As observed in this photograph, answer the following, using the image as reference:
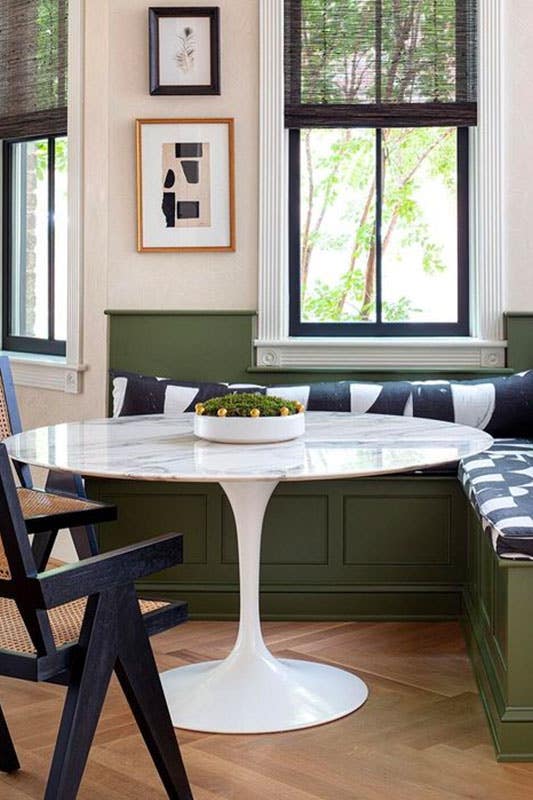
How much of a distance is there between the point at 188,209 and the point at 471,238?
3.86ft

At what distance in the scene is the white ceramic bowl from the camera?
305 centimetres

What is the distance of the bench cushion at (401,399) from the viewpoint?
14.3 feet

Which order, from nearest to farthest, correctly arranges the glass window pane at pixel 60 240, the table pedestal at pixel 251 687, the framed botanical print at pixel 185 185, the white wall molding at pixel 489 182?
1. the table pedestal at pixel 251 687
2. the white wall molding at pixel 489 182
3. the framed botanical print at pixel 185 185
4. the glass window pane at pixel 60 240

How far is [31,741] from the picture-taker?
121 inches

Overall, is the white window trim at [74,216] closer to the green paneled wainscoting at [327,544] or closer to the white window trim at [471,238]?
the white window trim at [471,238]

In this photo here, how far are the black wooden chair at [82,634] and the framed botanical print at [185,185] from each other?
2.57 m

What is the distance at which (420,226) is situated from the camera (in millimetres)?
4992

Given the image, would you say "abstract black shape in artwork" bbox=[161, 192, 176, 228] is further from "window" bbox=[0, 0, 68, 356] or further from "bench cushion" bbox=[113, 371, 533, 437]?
"bench cushion" bbox=[113, 371, 533, 437]

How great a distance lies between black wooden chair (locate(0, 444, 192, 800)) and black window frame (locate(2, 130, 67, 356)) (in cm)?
311

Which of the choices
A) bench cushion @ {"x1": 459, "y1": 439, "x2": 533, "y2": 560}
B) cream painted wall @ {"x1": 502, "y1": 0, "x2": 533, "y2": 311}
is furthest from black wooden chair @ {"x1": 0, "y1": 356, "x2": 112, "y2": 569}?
cream painted wall @ {"x1": 502, "y1": 0, "x2": 533, "y2": 311}

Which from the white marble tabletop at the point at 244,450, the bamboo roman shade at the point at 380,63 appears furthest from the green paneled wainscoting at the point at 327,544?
the bamboo roman shade at the point at 380,63

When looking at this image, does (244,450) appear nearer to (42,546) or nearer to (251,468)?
(251,468)

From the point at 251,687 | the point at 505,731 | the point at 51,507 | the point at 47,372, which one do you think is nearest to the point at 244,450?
the point at 251,687

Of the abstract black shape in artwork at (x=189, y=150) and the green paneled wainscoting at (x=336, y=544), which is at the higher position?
the abstract black shape in artwork at (x=189, y=150)
